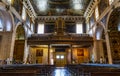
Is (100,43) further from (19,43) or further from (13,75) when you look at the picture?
(13,75)

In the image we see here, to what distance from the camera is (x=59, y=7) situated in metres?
20.1

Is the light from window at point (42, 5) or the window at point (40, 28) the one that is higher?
the light from window at point (42, 5)

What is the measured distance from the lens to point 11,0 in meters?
13.0

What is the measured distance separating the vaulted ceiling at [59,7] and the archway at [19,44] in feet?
14.7

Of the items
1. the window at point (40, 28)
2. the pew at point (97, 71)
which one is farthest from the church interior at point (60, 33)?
the pew at point (97, 71)

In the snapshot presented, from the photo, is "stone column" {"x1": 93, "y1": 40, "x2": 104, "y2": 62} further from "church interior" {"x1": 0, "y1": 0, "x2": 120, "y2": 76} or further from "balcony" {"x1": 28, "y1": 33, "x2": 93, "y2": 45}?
"balcony" {"x1": 28, "y1": 33, "x2": 93, "y2": 45}

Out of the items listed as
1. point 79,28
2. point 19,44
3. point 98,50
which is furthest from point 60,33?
point 19,44

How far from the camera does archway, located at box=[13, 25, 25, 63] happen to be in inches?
634

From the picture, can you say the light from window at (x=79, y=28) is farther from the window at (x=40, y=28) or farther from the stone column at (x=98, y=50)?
the window at (x=40, y=28)

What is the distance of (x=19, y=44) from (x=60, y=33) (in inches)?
224

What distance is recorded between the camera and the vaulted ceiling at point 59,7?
18.5 m

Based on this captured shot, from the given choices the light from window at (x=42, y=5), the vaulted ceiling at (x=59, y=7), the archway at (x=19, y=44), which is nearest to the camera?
the archway at (x=19, y=44)

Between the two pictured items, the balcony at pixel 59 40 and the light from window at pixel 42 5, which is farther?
the balcony at pixel 59 40

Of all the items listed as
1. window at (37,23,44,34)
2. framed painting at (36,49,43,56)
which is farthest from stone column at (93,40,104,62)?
window at (37,23,44,34)
